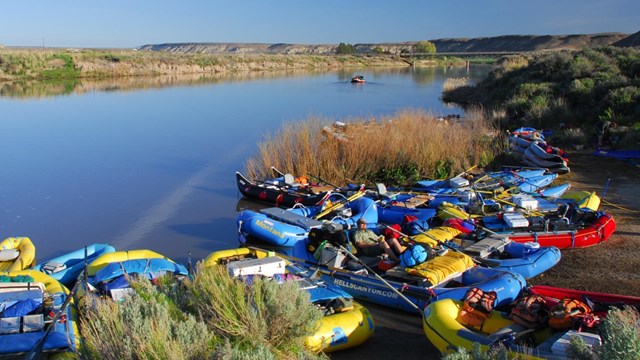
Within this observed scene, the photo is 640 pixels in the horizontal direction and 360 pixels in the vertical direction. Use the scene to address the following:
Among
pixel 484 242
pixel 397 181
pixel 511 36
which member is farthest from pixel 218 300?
pixel 511 36

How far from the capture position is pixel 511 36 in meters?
144

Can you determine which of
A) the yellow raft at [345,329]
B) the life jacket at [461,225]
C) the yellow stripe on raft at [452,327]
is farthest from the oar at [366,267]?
the life jacket at [461,225]

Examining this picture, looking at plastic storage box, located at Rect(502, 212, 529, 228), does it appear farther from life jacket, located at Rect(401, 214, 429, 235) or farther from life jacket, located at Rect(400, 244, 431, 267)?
life jacket, located at Rect(400, 244, 431, 267)

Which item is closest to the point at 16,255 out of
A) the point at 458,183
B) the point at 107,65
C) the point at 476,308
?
the point at 476,308

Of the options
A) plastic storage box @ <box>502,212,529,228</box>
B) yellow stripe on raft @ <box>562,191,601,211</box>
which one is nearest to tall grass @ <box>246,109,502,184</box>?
yellow stripe on raft @ <box>562,191,601,211</box>

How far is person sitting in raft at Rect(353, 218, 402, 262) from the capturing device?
9.67 m

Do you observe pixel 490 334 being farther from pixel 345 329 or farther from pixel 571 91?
pixel 571 91

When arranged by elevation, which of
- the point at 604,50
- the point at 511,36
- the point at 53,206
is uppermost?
the point at 511,36

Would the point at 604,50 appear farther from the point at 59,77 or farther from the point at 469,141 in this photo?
the point at 59,77

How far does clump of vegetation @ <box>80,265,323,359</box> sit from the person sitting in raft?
4.04m

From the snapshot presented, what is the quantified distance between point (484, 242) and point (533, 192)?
4406 millimetres

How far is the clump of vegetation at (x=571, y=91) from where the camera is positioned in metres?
22.9

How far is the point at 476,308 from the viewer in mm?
7324

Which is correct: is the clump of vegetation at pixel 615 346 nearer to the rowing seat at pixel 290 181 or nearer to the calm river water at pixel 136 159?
the calm river water at pixel 136 159
